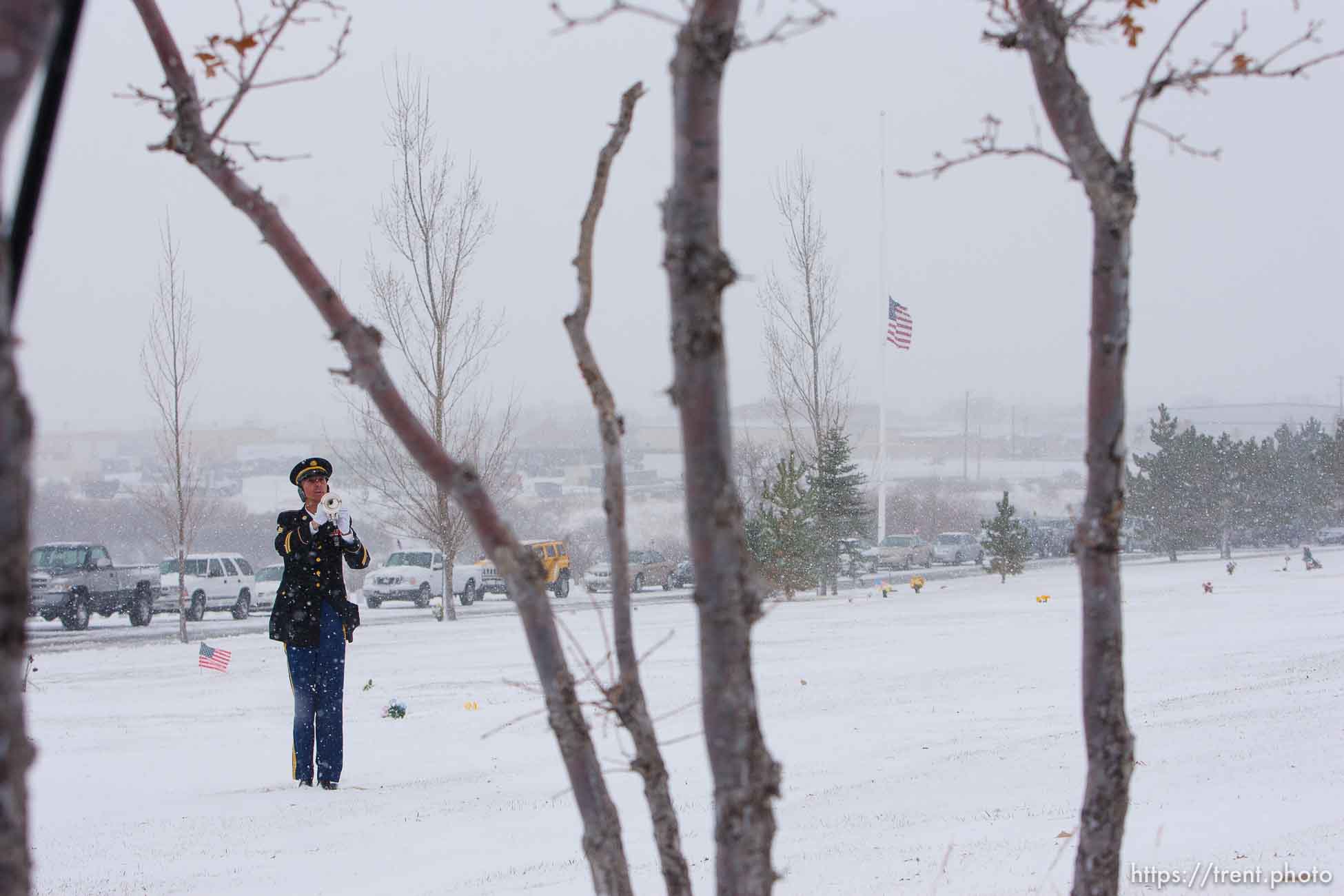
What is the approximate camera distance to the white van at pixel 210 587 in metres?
27.4

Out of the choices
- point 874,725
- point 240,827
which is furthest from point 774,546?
point 240,827

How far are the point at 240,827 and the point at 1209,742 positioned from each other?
516cm

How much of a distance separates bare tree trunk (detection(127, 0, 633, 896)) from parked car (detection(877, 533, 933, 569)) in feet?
127

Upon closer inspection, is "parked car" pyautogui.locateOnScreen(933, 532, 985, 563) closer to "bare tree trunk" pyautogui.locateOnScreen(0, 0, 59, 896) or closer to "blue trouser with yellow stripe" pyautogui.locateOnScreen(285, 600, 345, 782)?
"blue trouser with yellow stripe" pyautogui.locateOnScreen(285, 600, 345, 782)

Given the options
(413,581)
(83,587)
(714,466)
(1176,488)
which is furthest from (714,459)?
(1176,488)

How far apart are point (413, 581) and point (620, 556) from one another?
28.8 metres

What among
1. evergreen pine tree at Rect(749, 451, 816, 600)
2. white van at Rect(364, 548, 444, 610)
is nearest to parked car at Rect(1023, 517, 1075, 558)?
evergreen pine tree at Rect(749, 451, 816, 600)

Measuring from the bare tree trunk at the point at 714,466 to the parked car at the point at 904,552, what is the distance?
39.1m

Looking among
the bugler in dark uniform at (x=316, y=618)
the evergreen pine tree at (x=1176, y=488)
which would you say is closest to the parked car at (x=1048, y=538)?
the evergreen pine tree at (x=1176, y=488)

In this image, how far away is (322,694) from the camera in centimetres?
642

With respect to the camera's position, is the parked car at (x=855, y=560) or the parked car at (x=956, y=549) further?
the parked car at (x=956, y=549)

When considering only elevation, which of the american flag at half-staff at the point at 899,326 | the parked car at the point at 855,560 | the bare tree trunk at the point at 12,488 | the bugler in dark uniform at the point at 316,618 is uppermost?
the american flag at half-staff at the point at 899,326

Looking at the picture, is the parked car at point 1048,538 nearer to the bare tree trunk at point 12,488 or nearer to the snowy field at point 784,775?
the snowy field at point 784,775

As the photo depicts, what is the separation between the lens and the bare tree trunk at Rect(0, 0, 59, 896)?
109 centimetres
